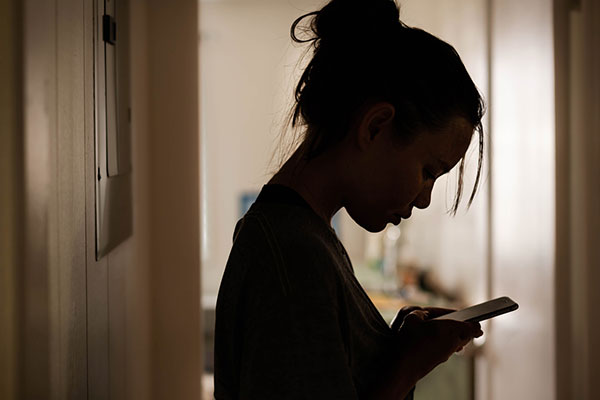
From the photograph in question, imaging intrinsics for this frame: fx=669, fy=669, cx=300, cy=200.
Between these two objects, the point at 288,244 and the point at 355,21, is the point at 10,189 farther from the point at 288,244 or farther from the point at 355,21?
the point at 355,21

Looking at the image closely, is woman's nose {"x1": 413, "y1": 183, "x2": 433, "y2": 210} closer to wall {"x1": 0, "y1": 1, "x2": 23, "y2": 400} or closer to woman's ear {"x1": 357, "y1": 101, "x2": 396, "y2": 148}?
woman's ear {"x1": 357, "y1": 101, "x2": 396, "y2": 148}

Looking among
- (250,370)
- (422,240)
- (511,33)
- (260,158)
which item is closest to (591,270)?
(511,33)

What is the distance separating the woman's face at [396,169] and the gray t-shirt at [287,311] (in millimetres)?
69

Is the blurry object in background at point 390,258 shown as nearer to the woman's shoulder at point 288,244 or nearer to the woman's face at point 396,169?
the woman's face at point 396,169

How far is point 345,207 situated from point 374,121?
0.10 metres

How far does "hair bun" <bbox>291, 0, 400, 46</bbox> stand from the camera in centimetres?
72

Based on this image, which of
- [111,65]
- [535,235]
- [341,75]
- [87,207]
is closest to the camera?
[341,75]

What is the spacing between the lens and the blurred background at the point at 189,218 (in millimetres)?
579

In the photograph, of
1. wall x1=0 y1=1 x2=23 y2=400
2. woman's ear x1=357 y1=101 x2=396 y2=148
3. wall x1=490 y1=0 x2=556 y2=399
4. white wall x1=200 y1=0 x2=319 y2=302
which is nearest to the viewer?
wall x1=0 y1=1 x2=23 y2=400

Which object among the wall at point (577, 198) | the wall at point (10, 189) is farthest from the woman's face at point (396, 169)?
the wall at point (577, 198)

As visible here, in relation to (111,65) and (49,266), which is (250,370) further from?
(111,65)

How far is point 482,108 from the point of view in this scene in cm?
76

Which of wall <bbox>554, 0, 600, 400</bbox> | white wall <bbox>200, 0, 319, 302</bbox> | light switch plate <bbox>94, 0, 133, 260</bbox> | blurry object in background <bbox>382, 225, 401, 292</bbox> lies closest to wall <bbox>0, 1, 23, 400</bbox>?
light switch plate <bbox>94, 0, 133, 260</bbox>

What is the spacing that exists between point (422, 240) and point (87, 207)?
2950 millimetres
